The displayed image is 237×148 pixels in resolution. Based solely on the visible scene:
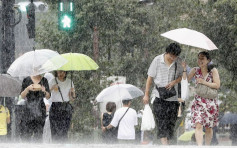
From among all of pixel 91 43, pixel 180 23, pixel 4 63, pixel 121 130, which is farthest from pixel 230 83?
pixel 121 130

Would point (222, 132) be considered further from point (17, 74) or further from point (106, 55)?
point (17, 74)

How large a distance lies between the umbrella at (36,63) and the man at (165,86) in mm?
1734

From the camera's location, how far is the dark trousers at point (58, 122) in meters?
11.4

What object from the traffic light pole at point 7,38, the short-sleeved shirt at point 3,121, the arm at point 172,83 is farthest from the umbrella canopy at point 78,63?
the arm at point 172,83

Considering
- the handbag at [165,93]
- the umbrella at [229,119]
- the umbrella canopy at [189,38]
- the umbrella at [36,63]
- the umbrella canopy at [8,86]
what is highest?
the umbrella canopy at [189,38]

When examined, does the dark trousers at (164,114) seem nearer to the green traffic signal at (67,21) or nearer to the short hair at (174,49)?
the short hair at (174,49)

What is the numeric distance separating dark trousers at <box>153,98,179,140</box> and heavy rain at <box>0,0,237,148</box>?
0.04 feet

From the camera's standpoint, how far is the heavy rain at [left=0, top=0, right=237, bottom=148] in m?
10.2

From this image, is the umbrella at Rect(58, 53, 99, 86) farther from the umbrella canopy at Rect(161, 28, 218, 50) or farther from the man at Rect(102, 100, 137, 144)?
the umbrella canopy at Rect(161, 28, 218, 50)

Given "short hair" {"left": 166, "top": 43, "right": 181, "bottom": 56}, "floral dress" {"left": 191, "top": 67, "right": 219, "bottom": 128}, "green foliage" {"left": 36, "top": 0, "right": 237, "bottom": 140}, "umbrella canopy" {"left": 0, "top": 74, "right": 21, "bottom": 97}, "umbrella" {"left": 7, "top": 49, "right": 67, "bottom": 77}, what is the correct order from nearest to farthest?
1. "short hair" {"left": 166, "top": 43, "right": 181, "bottom": 56}
2. "floral dress" {"left": 191, "top": 67, "right": 219, "bottom": 128}
3. "umbrella" {"left": 7, "top": 49, "right": 67, "bottom": 77}
4. "umbrella canopy" {"left": 0, "top": 74, "right": 21, "bottom": 97}
5. "green foliage" {"left": 36, "top": 0, "right": 237, "bottom": 140}

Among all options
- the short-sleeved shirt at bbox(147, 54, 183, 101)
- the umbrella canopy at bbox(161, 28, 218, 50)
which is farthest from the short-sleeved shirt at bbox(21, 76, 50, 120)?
the umbrella canopy at bbox(161, 28, 218, 50)

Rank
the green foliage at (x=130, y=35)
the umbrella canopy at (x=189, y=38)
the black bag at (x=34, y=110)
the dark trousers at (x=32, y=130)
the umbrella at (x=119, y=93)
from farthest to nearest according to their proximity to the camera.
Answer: the green foliage at (x=130, y=35) < the umbrella at (x=119, y=93) < the dark trousers at (x=32, y=130) < the black bag at (x=34, y=110) < the umbrella canopy at (x=189, y=38)

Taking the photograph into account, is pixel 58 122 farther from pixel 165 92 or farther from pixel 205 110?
pixel 205 110

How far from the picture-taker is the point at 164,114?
9.95m
